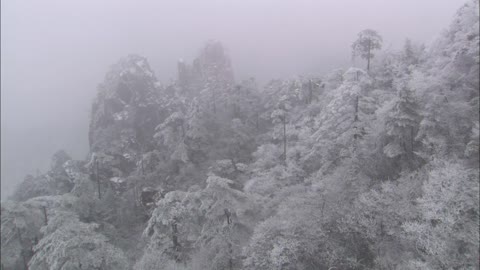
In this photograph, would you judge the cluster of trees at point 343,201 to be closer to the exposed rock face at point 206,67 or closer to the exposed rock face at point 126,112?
the exposed rock face at point 126,112

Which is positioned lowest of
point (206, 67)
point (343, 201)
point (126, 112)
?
point (343, 201)

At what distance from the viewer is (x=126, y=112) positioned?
6069cm

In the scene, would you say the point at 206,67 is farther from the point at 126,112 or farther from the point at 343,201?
the point at 343,201

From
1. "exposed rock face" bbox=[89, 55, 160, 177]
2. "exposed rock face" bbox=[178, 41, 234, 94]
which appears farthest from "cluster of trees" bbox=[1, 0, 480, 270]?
"exposed rock face" bbox=[178, 41, 234, 94]

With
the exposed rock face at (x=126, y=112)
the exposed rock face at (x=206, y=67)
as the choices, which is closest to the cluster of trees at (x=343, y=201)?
the exposed rock face at (x=126, y=112)

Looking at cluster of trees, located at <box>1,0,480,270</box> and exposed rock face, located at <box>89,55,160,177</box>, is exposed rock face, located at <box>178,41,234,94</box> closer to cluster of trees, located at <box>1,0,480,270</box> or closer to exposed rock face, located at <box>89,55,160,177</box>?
exposed rock face, located at <box>89,55,160,177</box>

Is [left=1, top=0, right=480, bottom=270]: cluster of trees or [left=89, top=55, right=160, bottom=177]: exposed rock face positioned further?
[left=89, top=55, right=160, bottom=177]: exposed rock face

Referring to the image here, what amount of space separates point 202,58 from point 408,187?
62436 millimetres

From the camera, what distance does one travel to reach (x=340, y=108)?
24.9 meters

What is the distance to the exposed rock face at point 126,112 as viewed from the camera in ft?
183

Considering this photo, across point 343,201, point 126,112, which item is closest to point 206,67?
point 126,112

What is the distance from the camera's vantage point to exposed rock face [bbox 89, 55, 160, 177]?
55.7m

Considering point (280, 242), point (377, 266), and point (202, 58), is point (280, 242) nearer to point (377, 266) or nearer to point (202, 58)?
point (377, 266)

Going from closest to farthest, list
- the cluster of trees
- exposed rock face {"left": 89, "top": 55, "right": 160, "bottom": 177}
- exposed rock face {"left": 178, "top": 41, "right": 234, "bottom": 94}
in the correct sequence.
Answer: the cluster of trees
exposed rock face {"left": 89, "top": 55, "right": 160, "bottom": 177}
exposed rock face {"left": 178, "top": 41, "right": 234, "bottom": 94}
